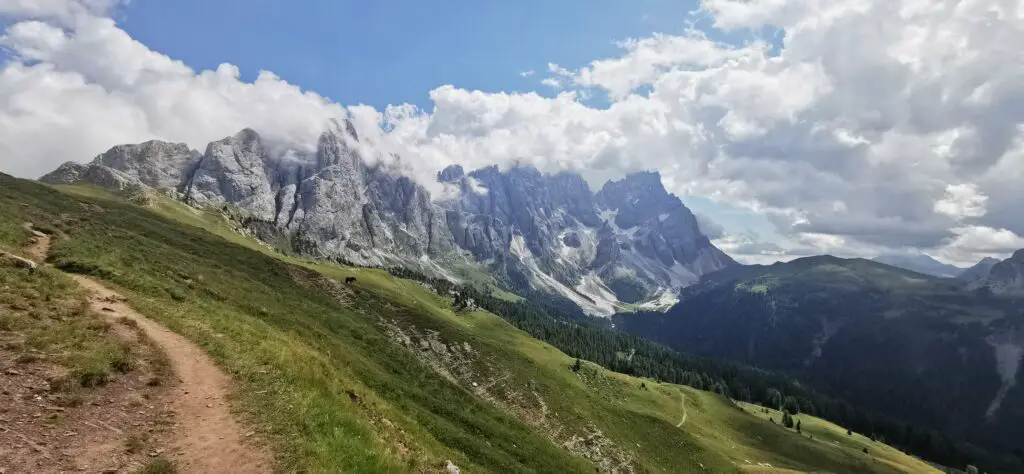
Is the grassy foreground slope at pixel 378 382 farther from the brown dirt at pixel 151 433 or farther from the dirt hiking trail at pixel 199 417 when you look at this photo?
the brown dirt at pixel 151 433

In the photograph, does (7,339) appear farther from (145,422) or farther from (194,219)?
(194,219)

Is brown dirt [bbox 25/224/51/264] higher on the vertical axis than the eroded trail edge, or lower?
higher

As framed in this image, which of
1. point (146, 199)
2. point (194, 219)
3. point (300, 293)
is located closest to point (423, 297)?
point (300, 293)

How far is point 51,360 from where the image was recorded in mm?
19875

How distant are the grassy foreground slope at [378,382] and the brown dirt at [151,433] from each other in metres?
1.14

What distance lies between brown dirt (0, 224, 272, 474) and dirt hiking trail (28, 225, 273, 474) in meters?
0.03

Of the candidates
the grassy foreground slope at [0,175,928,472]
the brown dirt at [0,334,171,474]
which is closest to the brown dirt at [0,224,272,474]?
the brown dirt at [0,334,171,474]

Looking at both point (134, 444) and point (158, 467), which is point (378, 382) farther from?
point (158, 467)

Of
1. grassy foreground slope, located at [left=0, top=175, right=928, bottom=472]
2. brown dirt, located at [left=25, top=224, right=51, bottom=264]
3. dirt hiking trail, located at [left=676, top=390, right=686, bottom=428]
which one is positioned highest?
brown dirt, located at [left=25, top=224, right=51, bottom=264]

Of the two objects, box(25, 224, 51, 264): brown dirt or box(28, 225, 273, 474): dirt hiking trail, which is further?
box(25, 224, 51, 264): brown dirt

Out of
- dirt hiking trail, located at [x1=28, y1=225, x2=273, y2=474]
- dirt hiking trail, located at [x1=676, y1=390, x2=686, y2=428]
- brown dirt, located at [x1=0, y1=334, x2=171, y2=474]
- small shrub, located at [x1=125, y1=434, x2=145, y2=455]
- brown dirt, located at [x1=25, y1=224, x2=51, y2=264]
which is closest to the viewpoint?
brown dirt, located at [x1=0, y1=334, x2=171, y2=474]

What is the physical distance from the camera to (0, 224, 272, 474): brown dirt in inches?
603

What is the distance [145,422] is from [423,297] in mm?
137346

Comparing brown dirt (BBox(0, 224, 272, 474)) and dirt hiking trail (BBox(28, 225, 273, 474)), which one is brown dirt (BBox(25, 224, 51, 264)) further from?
brown dirt (BBox(0, 224, 272, 474))
